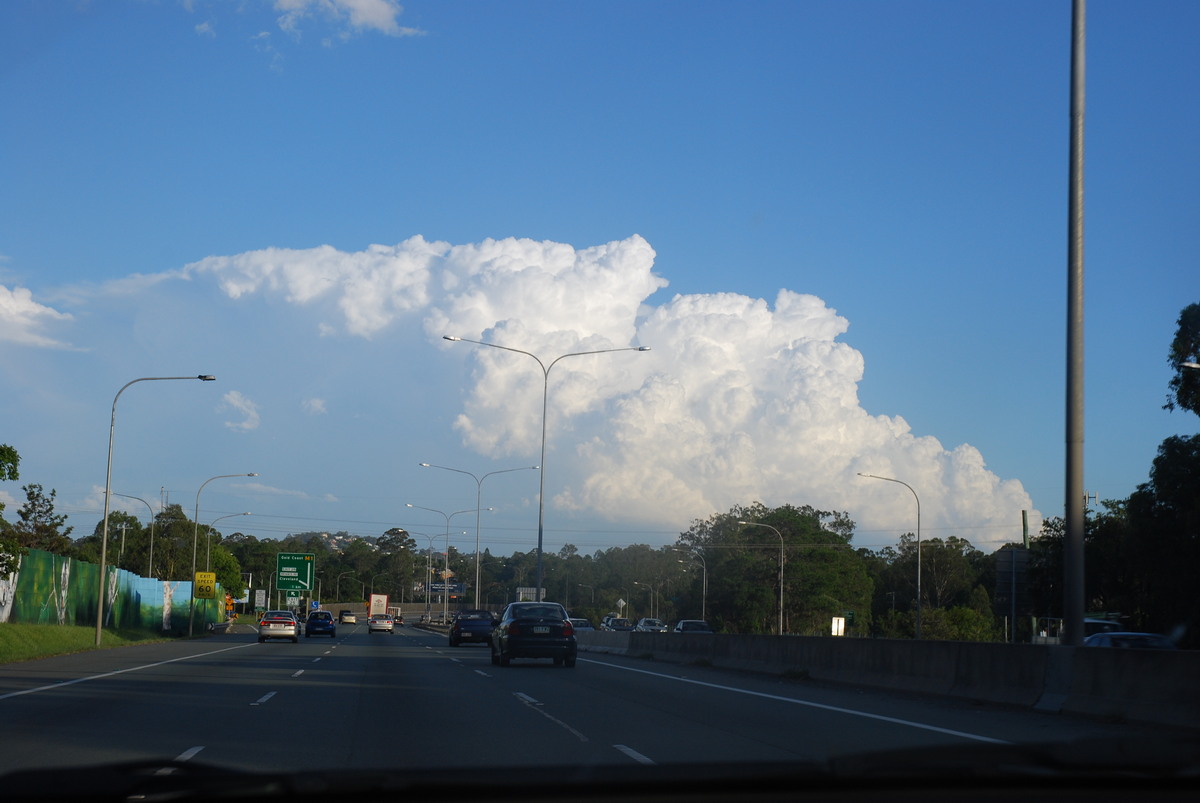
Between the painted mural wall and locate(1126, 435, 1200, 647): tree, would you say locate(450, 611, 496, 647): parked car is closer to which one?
the painted mural wall

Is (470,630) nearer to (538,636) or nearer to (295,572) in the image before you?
(538,636)

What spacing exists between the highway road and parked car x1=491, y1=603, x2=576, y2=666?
3.54 m

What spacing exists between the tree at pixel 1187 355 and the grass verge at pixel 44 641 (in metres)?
39.9

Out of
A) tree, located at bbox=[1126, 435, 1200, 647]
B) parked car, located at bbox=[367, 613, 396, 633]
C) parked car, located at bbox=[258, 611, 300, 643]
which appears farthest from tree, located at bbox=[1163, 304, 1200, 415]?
parked car, located at bbox=[367, 613, 396, 633]

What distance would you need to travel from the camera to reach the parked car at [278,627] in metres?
48.2

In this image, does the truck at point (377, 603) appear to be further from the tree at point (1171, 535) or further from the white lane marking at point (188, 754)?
the white lane marking at point (188, 754)

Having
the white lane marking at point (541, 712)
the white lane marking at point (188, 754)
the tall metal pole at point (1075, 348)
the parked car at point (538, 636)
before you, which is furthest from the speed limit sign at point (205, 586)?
the tall metal pole at point (1075, 348)

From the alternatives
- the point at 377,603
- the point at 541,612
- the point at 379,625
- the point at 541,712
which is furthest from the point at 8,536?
the point at 377,603

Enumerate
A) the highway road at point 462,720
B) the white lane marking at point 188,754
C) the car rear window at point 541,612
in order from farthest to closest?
1. the car rear window at point 541,612
2. the highway road at point 462,720
3. the white lane marking at point 188,754

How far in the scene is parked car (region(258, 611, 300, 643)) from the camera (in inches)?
1896

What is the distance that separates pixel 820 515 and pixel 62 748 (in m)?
110

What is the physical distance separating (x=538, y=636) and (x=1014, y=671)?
44.4 ft

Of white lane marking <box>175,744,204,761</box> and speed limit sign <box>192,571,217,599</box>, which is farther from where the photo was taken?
speed limit sign <box>192,571,217,599</box>

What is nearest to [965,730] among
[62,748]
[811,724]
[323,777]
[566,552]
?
[811,724]
